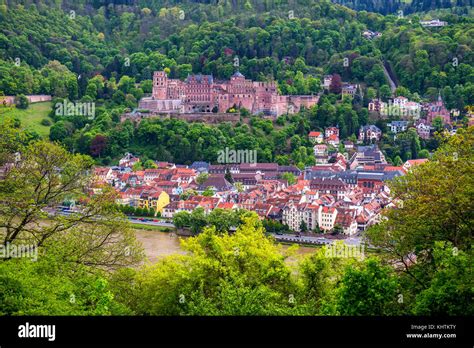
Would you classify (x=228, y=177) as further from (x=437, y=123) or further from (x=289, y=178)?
(x=437, y=123)

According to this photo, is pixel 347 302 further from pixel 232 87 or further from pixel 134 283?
pixel 232 87

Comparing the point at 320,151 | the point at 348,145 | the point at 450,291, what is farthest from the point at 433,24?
the point at 450,291

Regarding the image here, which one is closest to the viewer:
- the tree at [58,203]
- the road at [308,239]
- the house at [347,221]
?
the tree at [58,203]

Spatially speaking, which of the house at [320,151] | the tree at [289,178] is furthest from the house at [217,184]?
the house at [320,151]

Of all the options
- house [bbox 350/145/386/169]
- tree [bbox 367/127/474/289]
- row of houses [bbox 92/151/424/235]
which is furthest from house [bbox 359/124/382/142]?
tree [bbox 367/127/474/289]

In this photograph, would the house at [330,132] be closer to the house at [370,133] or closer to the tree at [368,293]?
the house at [370,133]
